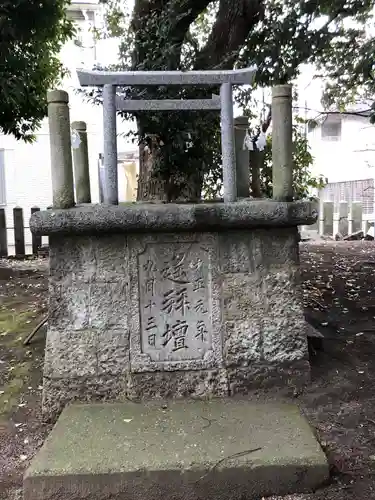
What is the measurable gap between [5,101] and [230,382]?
5.17 meters

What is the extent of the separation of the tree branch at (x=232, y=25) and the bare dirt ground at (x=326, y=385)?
3.33 metres

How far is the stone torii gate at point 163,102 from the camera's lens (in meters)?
3.44

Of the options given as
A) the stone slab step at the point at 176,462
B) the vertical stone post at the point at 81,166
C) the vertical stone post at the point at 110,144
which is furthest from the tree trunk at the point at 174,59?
the stone slab step at the point at 176,462

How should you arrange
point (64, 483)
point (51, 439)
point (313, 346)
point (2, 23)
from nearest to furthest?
point (64, 483) → point (51, 439) → point (313, 346) → point (2, 23)

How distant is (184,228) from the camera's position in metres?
3.46

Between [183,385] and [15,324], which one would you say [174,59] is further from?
[15,324]

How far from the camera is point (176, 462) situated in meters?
2.76

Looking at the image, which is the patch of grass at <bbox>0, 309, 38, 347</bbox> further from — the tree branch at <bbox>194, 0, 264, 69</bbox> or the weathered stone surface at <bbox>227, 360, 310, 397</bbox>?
the tree branch at <bbox>194, 0, 264, 69</bbox>

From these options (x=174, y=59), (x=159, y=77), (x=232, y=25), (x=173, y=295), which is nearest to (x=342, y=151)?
(x=232, y=25)

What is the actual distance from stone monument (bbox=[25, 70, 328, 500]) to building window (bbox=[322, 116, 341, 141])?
65.5 feet

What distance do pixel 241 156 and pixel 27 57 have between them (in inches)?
171

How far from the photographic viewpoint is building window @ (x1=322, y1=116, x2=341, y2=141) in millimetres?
22203

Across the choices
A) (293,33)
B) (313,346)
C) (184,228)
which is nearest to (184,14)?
(293,33)

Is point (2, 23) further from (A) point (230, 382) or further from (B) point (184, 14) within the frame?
(A) point (230, 382)
